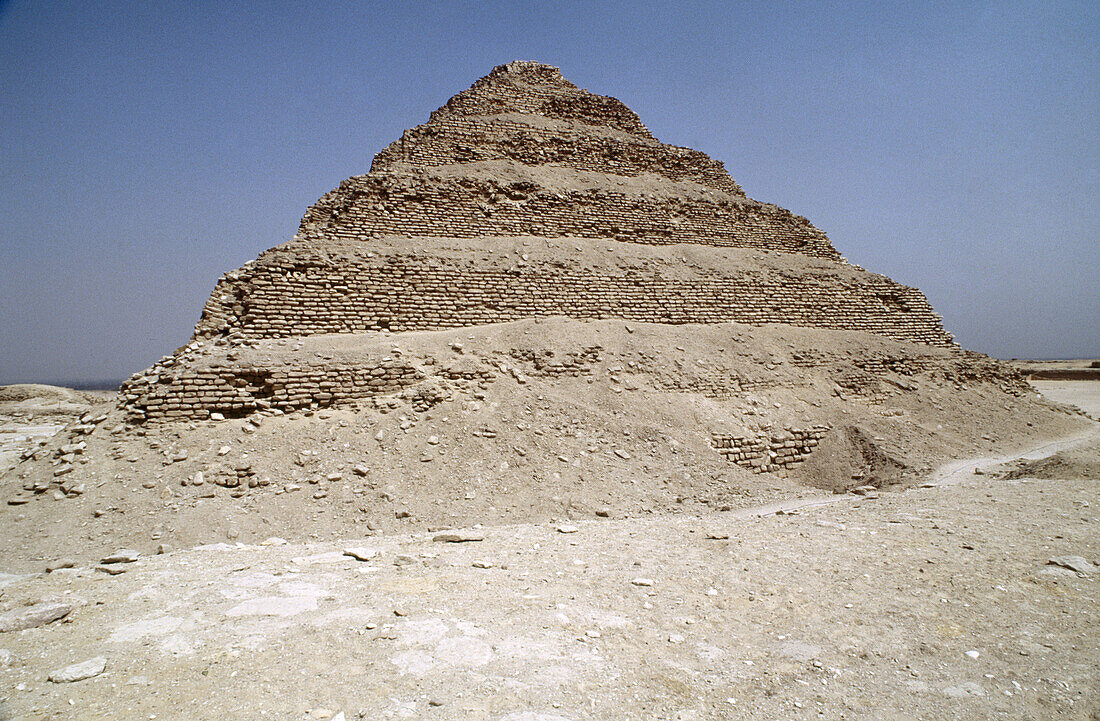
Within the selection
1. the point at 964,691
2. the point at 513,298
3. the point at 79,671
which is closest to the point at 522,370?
the point at 513,298

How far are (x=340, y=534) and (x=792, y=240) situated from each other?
53.1 ft

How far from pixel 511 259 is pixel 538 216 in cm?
254

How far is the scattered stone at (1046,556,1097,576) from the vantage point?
4.20 meters

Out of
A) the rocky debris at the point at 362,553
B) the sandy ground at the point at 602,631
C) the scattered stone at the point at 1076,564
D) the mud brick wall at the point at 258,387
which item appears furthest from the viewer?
the mud brick wall at the point at 258,387

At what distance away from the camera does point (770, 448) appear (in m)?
10.3

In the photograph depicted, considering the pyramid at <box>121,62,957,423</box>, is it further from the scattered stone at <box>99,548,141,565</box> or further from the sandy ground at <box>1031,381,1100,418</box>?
the sandy ground at <box>1031,381,1100,418</box>

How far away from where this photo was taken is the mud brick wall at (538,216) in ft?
42.7

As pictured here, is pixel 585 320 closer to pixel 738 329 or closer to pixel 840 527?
pixel 738 329

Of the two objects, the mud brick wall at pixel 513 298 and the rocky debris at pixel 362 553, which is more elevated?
the mud brick wall at pixel 513 298

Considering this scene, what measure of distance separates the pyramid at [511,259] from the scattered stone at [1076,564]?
826 cm

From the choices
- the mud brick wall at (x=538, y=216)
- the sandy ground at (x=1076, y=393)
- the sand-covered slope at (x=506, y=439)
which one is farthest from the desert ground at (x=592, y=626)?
the sandy ground at (x=1076, y=393)

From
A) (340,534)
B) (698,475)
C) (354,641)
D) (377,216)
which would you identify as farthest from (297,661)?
(377,216)

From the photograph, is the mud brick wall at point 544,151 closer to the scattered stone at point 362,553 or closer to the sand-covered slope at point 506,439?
the sand-covered slope at point 506,439

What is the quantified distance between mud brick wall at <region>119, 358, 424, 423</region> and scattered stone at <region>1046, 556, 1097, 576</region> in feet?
26.9
